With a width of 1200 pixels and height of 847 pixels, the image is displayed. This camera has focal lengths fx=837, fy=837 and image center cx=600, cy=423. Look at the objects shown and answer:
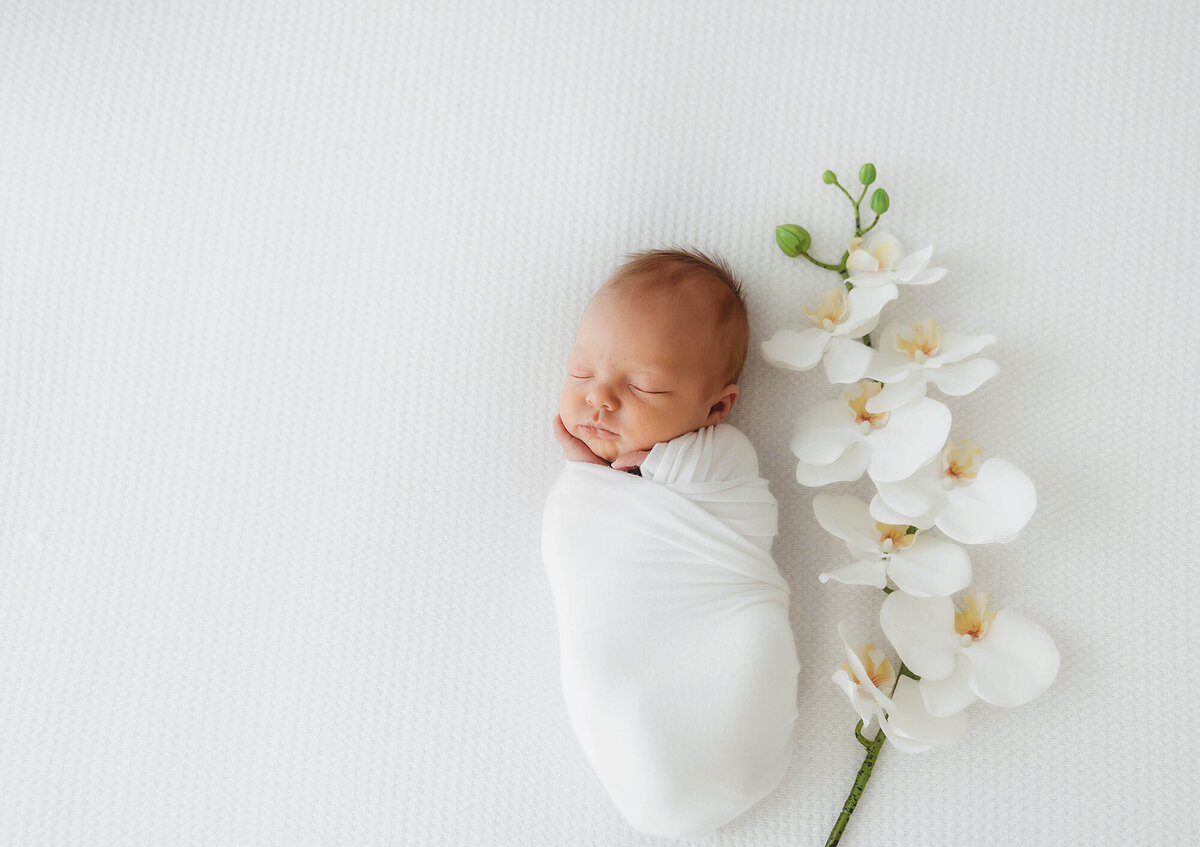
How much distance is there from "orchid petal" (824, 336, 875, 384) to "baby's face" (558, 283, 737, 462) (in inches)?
5.5

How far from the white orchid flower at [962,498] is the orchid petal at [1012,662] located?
122mm

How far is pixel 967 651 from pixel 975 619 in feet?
0.13

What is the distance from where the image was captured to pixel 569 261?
112cm

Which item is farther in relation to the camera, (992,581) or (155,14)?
(155,14)

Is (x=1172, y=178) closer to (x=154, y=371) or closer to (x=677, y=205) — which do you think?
(x=677, y=205)

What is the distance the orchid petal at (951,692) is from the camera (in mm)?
991

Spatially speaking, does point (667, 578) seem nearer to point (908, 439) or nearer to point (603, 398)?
point (603, 398)

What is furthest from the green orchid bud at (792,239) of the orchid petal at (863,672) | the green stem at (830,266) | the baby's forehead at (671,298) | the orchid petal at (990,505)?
the orchid petal at (863,672)

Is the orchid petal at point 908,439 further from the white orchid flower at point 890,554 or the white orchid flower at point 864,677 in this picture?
the white orchid flower at point 864,677

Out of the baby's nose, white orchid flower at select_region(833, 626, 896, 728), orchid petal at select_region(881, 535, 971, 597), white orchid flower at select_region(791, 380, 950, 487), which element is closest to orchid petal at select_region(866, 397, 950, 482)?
white orchid flower at select_region(791, 380, 950, 487)

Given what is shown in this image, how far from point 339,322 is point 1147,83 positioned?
1118mm

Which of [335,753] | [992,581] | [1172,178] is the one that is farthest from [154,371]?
[1172,178]

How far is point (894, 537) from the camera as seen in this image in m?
1.02

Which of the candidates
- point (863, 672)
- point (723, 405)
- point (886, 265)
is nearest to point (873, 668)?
point (863, 672)
